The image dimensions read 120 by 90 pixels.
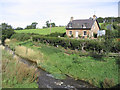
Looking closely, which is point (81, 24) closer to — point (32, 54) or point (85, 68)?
point (32, 54)

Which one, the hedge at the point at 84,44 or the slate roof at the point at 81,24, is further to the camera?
the slate roof at the point at 81,24

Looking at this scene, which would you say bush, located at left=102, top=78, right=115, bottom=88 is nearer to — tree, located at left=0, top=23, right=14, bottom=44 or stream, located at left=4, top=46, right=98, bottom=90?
stream, located at left=4, top=46, right=98, bottom=90

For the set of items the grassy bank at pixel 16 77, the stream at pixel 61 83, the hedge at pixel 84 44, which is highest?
the hedge at pixel 84 44

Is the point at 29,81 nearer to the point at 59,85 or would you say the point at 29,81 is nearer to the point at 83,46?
the point at 59,85

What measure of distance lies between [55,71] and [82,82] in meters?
4.49

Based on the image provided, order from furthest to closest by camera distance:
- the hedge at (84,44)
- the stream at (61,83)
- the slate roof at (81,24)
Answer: the slate roof at (81,24) → the hedge at (84,44) → the stream at (61,83)

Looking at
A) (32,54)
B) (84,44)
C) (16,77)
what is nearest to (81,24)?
(84,44)

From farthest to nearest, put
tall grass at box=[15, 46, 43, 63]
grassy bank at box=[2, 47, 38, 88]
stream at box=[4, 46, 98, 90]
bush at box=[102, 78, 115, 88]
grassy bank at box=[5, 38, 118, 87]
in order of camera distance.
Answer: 1. tall grass at box=[15, 46, 43, 63]
2. grassy bank at box=[5, 38, 118, 87]
3. stream at box=[4, 46, 98, 90]
4. bush at box=[102, 78, 115, 88]
5. grassy bank at box=[2, 47, 38, 88]

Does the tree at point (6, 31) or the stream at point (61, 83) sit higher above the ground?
the tree at point (6, 31)

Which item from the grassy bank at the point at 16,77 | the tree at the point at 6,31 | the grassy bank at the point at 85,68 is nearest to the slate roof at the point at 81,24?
the grassy bank at the point at 85,68

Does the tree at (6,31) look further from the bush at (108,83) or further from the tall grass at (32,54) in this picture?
the bush at (108,83)

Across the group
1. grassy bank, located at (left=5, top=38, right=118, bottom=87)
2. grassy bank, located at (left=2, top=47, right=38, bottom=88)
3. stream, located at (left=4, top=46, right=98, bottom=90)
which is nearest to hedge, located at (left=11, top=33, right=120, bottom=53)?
grassy bank, located at (left=5, top=38, right=118, bottom=87)

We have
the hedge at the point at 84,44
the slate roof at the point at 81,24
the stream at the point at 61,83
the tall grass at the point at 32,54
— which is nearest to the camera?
the stream at the point at 61,83

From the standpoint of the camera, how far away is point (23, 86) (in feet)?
34.8
